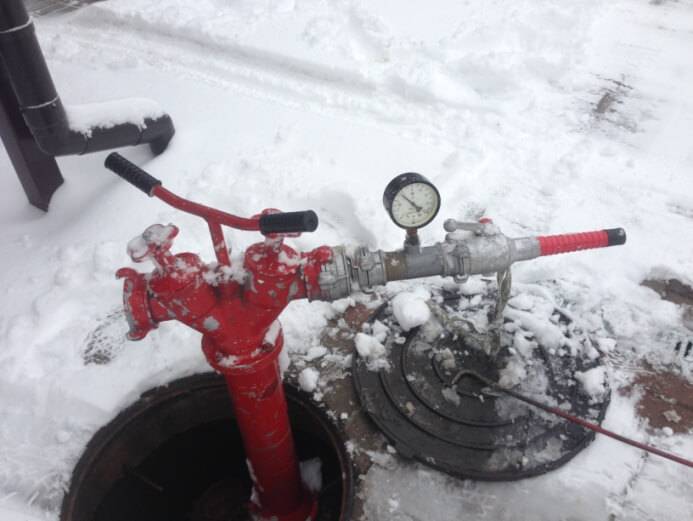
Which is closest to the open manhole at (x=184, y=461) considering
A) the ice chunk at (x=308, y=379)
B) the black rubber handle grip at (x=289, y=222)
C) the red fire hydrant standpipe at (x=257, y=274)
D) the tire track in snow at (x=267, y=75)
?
the ice chunk at (x=308, y=379)

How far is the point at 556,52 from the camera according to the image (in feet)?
12.7

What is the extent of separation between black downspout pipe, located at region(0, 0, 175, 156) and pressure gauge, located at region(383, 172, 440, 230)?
6.26ft

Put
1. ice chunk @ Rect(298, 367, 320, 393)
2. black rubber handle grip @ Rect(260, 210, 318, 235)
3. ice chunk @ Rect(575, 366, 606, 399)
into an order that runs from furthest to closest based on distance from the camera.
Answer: ice chunk @ Rect(298, 367, 320, 393)
ice chunk @ Rect(575, 366, 606, 399)
black rubber handle grip @ Rect(260, 210, 318, 235)

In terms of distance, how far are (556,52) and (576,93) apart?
48 centimetres

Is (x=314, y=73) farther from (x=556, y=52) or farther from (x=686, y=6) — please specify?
(x=686, y=6)

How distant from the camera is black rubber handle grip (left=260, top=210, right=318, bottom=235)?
4.36 feet

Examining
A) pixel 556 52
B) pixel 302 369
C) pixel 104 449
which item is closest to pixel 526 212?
pixel 302 369

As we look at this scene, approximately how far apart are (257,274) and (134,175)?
17.6 inches

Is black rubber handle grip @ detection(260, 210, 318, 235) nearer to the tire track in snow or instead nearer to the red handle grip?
the red handle grip

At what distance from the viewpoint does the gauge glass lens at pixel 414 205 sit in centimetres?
159

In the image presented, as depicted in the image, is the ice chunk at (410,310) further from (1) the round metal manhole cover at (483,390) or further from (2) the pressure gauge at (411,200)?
(2) the pressure gauge at (411,200)

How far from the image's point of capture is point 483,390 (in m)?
2.12

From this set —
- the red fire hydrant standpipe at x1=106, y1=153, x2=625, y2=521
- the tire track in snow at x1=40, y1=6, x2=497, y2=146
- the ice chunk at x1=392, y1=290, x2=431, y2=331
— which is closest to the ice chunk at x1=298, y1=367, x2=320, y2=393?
the red fire hydrant standpipe at x1=106, y1=153, x2=625, y2=521

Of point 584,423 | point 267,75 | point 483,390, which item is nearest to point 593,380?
point 584,423
